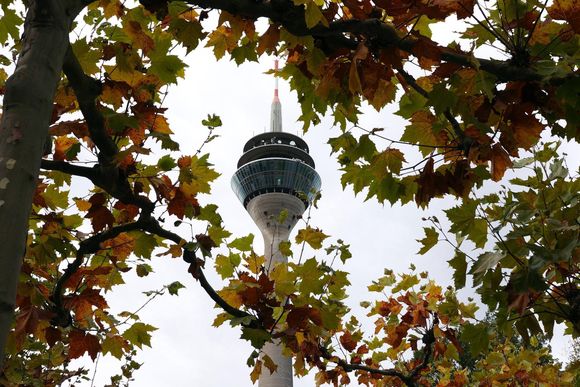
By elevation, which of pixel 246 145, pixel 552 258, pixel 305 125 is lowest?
pixel 552 258

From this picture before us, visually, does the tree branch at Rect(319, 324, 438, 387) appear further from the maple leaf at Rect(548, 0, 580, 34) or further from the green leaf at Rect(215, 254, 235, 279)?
the maple leaf at Rect(548, 0, 580, 34)

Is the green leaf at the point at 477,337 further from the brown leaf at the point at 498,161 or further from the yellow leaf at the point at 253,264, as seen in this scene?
the yellow leaf at the point at 253,264

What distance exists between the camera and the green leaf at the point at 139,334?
3908mm

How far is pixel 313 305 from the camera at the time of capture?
388cm

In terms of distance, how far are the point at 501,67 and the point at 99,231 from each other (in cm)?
292

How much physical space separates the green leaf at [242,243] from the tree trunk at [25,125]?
2.48m

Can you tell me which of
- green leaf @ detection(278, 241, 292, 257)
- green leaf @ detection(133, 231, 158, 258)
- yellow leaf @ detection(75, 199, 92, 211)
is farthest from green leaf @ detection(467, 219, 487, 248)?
yellow leaf @ detection(75, 199, 92, 211)

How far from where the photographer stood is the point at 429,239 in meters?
4.08

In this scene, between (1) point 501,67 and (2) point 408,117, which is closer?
(1) point 501,67

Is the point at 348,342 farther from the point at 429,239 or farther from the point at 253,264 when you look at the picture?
the point at 429,239

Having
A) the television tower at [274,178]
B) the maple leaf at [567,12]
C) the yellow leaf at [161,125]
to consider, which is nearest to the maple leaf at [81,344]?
the yellow leaf at [161,125]

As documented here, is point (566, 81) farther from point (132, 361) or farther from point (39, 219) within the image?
point (132, 361)

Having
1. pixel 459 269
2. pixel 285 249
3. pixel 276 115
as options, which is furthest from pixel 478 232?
pixel 276 115

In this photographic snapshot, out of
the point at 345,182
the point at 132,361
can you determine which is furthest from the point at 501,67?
the point at 132,361
